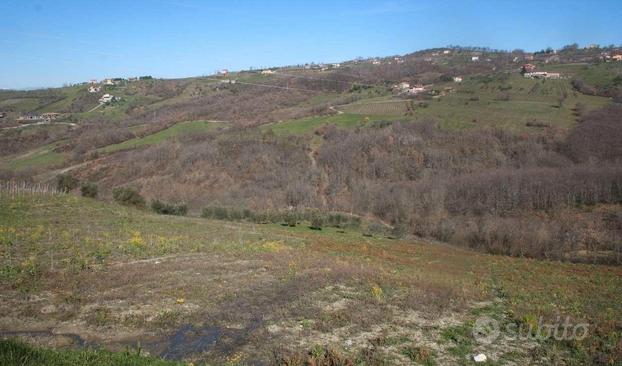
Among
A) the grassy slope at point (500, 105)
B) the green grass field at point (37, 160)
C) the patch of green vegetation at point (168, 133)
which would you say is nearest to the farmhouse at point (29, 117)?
the green grass field at point (37, 160)

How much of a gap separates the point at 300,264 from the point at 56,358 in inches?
553

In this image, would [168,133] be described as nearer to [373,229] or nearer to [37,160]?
[37,160]

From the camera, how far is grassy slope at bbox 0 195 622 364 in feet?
53.8

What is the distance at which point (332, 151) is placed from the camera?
79.6 metres

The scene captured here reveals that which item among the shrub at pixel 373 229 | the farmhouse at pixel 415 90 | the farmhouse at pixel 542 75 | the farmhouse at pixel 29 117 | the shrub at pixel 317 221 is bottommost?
the shrub at pixel 373 229

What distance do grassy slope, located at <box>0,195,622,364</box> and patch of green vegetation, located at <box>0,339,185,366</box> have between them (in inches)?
196

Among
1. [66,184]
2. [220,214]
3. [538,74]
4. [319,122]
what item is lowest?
[220,214]

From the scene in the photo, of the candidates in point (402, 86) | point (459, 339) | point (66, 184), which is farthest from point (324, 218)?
point (402, 86)

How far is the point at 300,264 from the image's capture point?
21922mm

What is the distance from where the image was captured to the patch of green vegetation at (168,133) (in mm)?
90812

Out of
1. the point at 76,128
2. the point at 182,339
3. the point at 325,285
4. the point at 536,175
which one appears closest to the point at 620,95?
the point at 536,175

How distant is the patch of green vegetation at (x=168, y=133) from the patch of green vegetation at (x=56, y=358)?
85108 millimetres

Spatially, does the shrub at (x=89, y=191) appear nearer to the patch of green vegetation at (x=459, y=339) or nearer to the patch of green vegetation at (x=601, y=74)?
the patch of green vegetation at (x=459, y=339)

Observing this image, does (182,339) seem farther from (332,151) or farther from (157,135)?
(157,135)
